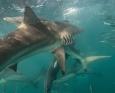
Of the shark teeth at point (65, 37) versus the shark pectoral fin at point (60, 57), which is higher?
the shark teeth at point (65, 37)

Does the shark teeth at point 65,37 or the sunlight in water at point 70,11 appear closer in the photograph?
the shark teeth at point 65,37

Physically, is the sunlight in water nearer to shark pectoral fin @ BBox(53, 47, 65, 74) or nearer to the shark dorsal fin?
shark pectoral fin @ BBox(53, 47, 65, 74)

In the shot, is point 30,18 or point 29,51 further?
point 30,18

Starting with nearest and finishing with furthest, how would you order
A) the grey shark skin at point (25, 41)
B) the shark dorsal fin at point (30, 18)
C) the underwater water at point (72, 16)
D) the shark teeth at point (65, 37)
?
the grey shark skin at point (25, 41), the shark dorsal fin at point (30, 18), the shark teeth at point (65, 37), the underwater water at point (72, 16)

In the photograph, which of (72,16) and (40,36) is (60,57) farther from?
(72,16)

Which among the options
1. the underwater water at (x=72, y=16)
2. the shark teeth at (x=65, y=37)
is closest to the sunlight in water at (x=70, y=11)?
the underwater water at (x=72, y=16)

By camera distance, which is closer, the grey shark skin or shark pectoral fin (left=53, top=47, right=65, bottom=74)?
the grey shark skin

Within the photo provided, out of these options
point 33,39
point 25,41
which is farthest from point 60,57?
point 25,41

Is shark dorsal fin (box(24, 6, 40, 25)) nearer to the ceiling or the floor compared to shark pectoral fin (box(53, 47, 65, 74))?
nearer to the ceiling

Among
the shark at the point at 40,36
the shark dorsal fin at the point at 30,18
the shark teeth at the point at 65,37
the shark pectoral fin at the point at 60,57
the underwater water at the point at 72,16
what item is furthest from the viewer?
the underwater water at the point at 72,16

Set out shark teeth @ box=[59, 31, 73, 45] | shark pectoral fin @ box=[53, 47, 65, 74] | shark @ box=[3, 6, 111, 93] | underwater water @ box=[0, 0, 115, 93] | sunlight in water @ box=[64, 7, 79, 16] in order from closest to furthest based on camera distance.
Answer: shark @ box=[3, 6, 111, 93] → shark pectoral fin @ box=[53, 47, 65, 74] → shark teeth @ box=[59, 31, 73, 45] → underwater water @ box=[0, 0, 115, 93] → sunlight in water @ box=[64, 7, 79, 16]

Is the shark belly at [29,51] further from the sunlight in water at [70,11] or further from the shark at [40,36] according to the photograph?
the sunlight in water at [70,11]

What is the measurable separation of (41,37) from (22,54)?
16.0 inches

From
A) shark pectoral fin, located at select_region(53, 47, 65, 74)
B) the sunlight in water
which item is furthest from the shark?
the sunlight in water
